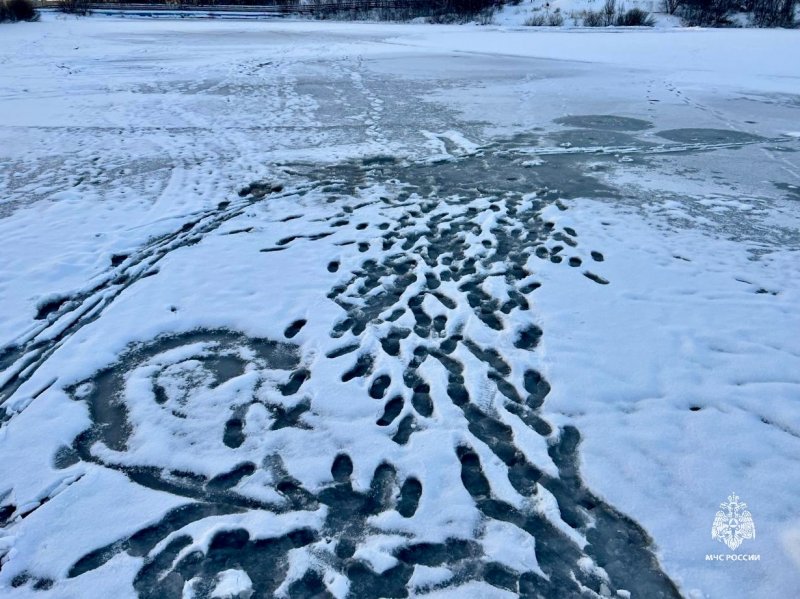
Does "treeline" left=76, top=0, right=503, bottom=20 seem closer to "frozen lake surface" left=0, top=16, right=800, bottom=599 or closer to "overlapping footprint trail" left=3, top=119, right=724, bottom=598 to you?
"frozen lake surface" left=0, top=16, right=800, bottom=599

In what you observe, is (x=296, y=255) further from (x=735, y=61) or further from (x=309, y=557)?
(x=735, y=61)

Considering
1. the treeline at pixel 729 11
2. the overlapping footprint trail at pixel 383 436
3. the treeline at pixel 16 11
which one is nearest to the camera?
the overlapping footprint trail at pixel 383 436

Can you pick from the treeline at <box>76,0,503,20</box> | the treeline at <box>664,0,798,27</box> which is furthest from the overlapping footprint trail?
the treeline at <box>76,0,503,20</box>

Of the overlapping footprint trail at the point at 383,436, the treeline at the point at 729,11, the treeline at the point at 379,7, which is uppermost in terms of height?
the treeline at the point at 379,7

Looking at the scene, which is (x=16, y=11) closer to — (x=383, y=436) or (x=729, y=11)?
(x=383, y=436)

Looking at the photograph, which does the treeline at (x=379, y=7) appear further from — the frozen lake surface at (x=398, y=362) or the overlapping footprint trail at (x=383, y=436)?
the overlapping footprint trail at (x=383, y=436)

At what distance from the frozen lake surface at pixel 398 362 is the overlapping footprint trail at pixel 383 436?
0.02 meters

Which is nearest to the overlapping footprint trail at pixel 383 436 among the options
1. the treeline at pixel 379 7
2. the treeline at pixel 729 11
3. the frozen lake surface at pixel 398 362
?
the frozen lake surface at pixel 398 362

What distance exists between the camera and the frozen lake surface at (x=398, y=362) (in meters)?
2.41

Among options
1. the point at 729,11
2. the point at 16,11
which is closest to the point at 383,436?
the point at 16,11

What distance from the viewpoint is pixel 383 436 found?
9.72 feet

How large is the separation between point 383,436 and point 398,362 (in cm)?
64

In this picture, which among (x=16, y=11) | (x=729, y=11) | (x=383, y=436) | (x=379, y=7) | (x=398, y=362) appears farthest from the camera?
(x=379, y=7)

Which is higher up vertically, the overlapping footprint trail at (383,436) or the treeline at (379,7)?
the treeline at (379,7)
